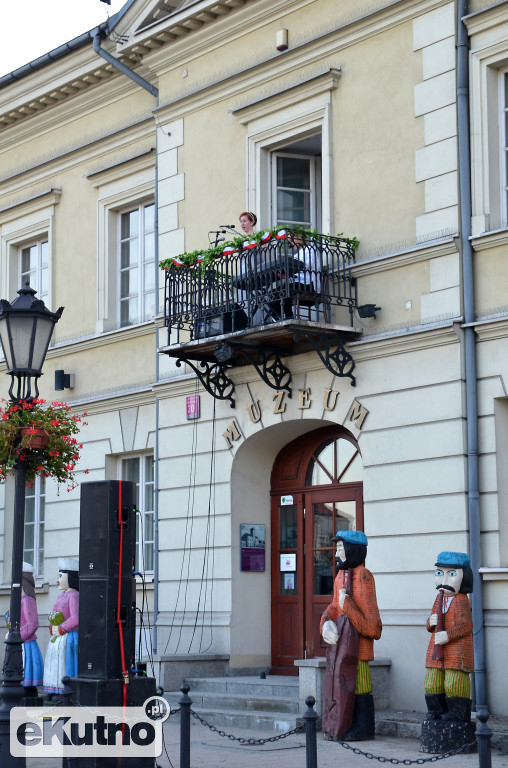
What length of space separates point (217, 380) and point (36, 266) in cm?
607

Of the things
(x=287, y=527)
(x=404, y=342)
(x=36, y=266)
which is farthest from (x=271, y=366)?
(x=36, y=266)

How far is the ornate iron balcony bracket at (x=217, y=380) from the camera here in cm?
1588

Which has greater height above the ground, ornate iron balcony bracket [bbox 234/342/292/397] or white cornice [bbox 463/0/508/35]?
white cornice [bbox 463/0/508/35]

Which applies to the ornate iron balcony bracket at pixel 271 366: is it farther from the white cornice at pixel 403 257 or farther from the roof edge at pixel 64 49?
the roof edge at pixel 64 49

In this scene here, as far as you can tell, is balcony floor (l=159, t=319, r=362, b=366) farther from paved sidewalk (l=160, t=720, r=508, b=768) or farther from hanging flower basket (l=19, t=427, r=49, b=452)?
paved sidewalk (l=160, t=720, r=508, b=768)

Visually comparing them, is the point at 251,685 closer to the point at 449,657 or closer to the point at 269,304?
the point at 449,657

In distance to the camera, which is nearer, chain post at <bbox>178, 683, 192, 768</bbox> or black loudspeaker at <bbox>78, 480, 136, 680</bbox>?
chain post at <bbox>178, 683, 192, 768</bbox>

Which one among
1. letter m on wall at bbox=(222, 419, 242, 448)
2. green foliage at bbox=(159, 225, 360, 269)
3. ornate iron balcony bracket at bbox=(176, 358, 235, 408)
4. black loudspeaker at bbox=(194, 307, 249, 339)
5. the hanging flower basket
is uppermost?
green foliage at bbox=(159, 225, 360, 269)

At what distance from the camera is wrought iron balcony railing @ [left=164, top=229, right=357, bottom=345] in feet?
46.9

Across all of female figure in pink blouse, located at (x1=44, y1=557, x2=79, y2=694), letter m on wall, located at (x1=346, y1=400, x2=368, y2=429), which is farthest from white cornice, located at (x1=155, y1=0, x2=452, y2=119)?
female figure in pink blouse, located at (x1=44, y1=557, x2=79, y2=694)

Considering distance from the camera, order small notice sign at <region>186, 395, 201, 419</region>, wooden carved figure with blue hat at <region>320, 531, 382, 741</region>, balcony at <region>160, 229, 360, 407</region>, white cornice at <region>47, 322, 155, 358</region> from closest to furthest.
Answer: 1. wooden carved figure with blue hat at <region>320, 531, 382, 741</region>
2. balcony at <region>160, 229, 360, 407</region>
3. small notice sign at <region>186, 395, 201, 419</region>
4. white cornice at <region>47, 322, 155, 358</region>

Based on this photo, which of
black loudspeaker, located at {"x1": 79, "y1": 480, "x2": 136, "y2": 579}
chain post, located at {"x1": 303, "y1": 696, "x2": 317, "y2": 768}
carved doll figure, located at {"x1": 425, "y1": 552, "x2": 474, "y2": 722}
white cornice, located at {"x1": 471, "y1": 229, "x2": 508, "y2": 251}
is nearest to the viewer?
chain post, located at {"x1": 303, "y1": 696, "x2": 317, "y2": 768}

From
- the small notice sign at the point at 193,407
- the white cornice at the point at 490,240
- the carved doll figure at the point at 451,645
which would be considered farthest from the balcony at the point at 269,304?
the carved doll figure at the point at 451,645

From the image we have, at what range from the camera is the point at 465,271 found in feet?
44.1
